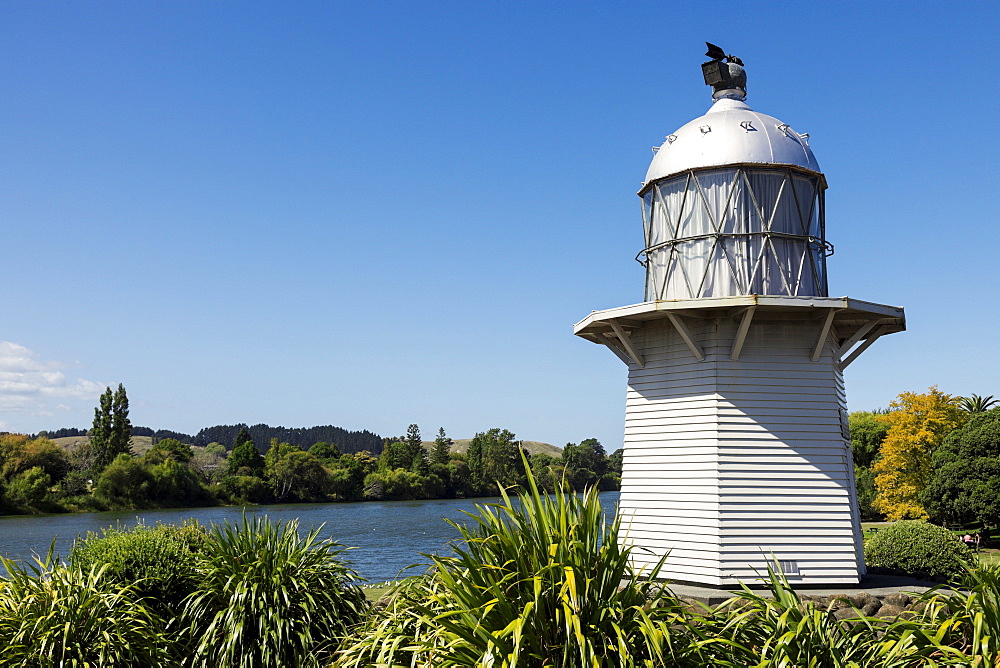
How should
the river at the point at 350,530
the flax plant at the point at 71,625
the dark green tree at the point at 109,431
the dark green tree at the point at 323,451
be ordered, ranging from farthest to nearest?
the dark green tree at the point at 323,451, the dark green tree at the point at 109,431, the river at the point at 350,530, the flax plant at the point at 71,625

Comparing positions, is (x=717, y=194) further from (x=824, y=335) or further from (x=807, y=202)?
(x=824, y=335)

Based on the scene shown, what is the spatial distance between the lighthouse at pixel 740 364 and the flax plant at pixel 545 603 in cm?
567

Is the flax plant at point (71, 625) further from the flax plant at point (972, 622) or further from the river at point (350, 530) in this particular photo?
the river at point (350, 530)

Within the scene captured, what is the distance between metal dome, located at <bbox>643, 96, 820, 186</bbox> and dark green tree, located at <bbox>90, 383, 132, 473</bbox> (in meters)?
65.5

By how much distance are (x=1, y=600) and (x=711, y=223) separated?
450 inches

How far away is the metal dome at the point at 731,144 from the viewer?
43.0 feet

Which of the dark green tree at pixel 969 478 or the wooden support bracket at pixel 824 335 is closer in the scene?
the wooden support bracket at pixel 824 335

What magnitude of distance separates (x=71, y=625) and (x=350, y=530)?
38540 mm

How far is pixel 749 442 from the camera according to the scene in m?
12.3

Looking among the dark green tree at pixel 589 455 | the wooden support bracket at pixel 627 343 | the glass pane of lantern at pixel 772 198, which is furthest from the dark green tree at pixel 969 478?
the dark green tree at pixel 589 455

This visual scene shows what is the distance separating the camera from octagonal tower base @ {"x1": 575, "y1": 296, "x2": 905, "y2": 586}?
1201 cm

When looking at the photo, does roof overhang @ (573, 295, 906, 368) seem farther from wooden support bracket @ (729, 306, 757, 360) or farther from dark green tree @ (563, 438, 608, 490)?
dark green tree @ (563, 438, 608, 490)

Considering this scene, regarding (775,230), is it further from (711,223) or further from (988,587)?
(988,587)

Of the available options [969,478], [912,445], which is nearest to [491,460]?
[912,445]
